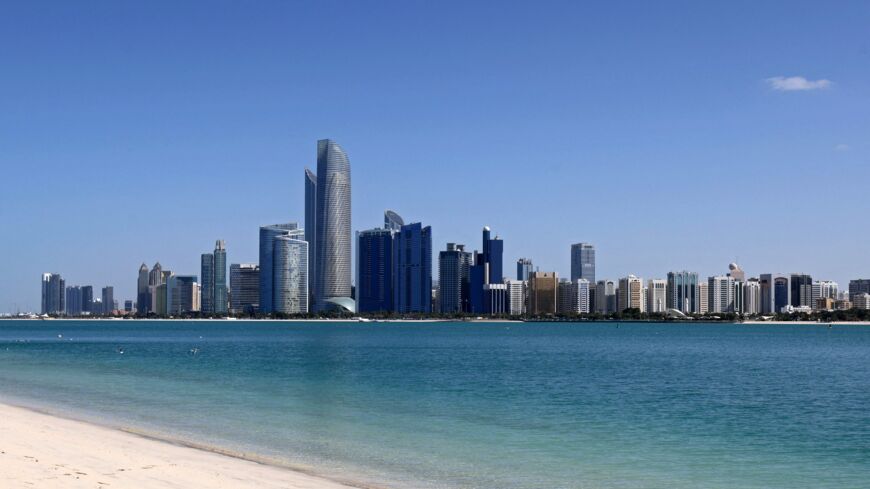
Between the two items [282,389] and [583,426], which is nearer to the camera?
[583,426]

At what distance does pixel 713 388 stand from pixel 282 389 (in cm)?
2472

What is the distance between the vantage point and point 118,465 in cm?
2059

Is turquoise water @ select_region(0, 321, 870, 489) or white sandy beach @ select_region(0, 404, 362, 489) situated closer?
white sandy beach @ select_region(0, 404, 362, 489)

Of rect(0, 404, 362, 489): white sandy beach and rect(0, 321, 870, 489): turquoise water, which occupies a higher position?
rect(0, 404, 362, 489): white sandy beach

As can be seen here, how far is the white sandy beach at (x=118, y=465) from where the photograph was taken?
18.2 m

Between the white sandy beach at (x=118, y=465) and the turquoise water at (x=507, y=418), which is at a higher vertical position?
the white sandy beach at (x=118, y=465)

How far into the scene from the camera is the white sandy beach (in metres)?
18.2

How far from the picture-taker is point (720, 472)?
23.5m

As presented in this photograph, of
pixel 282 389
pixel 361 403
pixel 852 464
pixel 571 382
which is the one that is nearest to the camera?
pixel 852 464

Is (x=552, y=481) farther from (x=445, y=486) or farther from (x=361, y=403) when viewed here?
(x=361, y=403)

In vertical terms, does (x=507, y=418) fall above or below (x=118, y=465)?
below

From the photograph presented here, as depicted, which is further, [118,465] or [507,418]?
[507,418]

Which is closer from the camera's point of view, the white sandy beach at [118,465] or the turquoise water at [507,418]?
the white sandy beach at [118,465]

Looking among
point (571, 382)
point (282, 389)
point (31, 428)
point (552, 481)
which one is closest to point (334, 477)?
point (552, 481)
